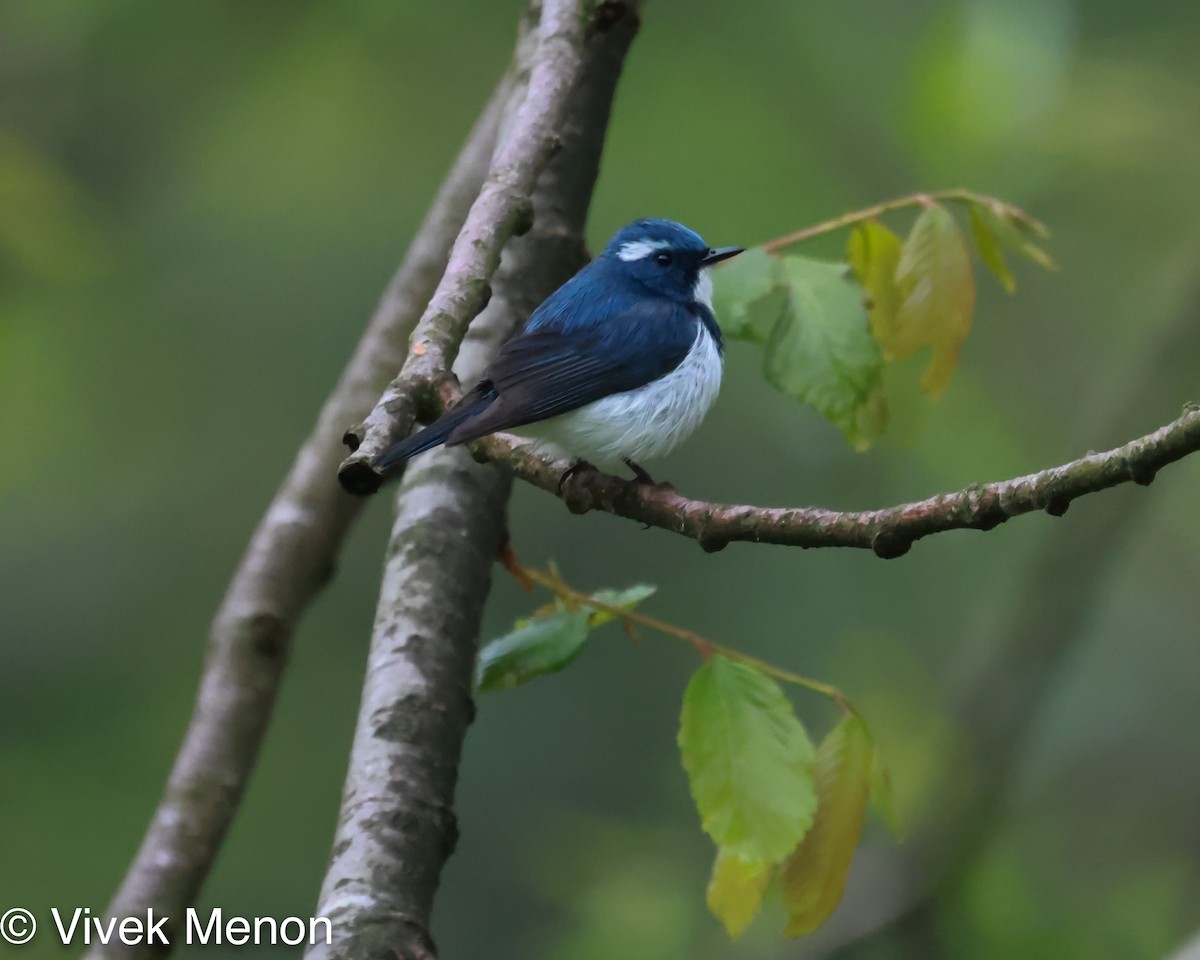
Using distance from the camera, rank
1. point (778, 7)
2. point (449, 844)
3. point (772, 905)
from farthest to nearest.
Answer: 1. point (778, 7)
2. point (772, 905)
3. point (449, 844)

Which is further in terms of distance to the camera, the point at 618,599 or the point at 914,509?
the point at 618,599

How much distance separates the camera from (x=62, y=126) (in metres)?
6.95

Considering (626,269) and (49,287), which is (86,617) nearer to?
(49,287)

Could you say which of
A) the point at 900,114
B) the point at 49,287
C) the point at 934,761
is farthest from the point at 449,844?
the point at 49,287

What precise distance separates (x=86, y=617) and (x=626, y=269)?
5.14 metres

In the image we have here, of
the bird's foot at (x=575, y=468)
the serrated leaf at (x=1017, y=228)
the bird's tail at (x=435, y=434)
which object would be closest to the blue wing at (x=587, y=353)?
the bird's foot at (x=575, y=468)

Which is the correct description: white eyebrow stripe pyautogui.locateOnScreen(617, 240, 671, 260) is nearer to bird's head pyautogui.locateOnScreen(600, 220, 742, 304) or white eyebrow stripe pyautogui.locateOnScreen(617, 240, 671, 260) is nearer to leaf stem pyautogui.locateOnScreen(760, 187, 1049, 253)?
bird's head pyautogui.locateOnScreen(600, 220, 742, 304)

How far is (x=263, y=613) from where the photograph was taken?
13.5 ft

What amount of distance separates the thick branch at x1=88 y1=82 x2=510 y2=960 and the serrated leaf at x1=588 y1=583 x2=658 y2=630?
144 centimetres

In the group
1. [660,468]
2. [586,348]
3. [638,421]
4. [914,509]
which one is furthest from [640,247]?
[660,468]

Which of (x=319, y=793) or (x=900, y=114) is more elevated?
(x=900, y=114)

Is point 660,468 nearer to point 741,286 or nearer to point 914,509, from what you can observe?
point 741,286

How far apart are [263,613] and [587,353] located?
130 centimetres

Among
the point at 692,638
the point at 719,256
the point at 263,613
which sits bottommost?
the point at 692,638
